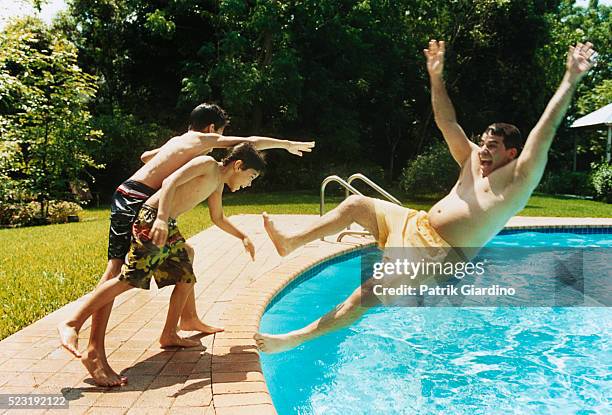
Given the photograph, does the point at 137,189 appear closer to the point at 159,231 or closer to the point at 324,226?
the point at 159,231

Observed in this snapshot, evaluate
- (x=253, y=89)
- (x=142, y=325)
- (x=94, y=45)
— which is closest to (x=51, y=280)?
(x=142, y=325)

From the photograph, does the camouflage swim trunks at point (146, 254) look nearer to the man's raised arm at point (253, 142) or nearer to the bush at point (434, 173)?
the man's raised arm at point (253, 142)

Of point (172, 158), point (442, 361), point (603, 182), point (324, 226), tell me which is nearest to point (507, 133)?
point (324, 226)

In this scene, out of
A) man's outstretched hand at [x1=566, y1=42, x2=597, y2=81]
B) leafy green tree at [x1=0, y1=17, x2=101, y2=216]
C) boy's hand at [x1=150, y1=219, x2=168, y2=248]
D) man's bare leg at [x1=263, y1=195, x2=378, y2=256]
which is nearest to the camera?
boy's hand at [x1=150, y1=219, x2=168, y2=248]

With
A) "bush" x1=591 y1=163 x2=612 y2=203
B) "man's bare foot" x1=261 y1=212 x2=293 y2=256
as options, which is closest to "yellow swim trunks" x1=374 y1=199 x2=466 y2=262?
"man's bare foot" x1=261 y1=212 x2=293 y2=256

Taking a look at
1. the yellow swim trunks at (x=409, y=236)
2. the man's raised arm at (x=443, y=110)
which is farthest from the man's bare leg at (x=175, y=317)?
the man's raised arm at (x=443, y=110)

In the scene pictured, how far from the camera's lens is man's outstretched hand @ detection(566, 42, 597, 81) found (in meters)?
3.14

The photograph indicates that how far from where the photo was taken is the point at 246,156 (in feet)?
11.2

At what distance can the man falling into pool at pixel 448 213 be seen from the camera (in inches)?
133

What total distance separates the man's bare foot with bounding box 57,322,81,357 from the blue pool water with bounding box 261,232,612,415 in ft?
5.52

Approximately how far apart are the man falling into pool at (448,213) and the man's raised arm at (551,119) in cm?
1

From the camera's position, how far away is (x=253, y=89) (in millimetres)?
17234

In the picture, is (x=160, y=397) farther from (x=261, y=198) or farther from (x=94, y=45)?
(x=94, y=45)

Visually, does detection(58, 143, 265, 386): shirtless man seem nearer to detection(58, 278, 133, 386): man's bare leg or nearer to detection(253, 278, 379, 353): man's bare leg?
detection(58, 278, 133, 386): man's bare leg
